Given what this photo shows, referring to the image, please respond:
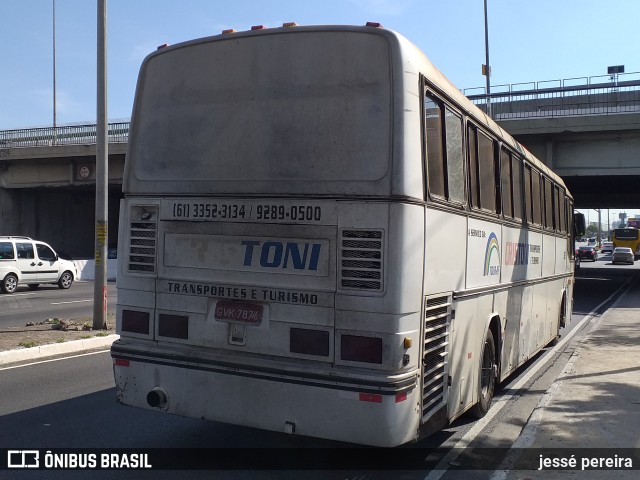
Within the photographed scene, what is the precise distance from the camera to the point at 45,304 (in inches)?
730

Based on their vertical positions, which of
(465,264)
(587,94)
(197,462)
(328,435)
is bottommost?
(197,462)

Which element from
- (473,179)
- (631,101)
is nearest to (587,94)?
(631,101)

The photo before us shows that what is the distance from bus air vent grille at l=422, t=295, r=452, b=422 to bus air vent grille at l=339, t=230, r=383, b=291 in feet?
1.94

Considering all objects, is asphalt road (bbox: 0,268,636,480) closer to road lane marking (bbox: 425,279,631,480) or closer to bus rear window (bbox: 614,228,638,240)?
road lane marking (bbox: 425,279,631,480)

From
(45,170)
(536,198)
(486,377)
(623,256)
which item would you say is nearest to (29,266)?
(45,170)

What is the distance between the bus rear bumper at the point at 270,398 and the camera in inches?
185

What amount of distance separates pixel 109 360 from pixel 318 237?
6.53 meters

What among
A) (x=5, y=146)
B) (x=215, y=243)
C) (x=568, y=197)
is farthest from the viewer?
(x=5, y=146)

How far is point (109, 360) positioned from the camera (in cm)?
1025

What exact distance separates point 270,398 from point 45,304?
15472 millimetres

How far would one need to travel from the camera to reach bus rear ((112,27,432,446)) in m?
4.78

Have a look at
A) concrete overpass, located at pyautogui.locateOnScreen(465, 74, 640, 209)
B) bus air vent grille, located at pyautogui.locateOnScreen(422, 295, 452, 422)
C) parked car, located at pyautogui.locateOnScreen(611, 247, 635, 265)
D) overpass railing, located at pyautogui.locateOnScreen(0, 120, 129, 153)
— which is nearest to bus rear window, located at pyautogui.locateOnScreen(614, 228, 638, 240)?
parked car, located at pyautogui.locateOnScreen(611, 247, 635, 265)

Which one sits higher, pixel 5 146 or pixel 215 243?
pixel 5 146

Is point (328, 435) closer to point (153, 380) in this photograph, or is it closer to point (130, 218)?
point (153, 380)
